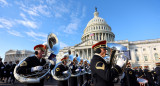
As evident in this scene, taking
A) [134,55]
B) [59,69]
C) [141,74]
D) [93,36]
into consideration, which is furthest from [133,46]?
[59,69]

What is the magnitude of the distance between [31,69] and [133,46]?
5417 cm

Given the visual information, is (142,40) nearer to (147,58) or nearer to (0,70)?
(147,58)

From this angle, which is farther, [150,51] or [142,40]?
[142,40]

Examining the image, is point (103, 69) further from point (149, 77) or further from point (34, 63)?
point (149, 77)

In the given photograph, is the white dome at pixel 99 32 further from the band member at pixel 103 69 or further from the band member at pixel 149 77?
the band member at pixel 103 69

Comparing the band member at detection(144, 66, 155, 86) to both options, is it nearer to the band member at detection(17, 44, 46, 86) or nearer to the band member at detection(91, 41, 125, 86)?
the band member at detection(91, 41, 125, 86)

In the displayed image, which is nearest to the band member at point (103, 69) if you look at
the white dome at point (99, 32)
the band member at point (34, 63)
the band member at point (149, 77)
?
the band member at point (34, 63)

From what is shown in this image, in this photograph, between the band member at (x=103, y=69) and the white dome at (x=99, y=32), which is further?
the white dome at (x=99, y=32)

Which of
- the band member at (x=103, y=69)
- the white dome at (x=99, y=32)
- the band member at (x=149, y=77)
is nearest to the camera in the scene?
the band member at (x=103, y=69)

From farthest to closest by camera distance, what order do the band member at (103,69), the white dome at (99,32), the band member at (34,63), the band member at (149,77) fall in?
1. the white dome at (99,32)
2. the band member at (149,77)
3. the band member at (34,63)
4. the band member at (103,69)

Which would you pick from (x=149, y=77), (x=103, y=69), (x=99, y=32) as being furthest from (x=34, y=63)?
(x=99, y=32)

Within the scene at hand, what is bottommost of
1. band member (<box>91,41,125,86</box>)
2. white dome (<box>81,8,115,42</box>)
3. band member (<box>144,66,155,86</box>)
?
band member (<box>144,66,155,86</box>)

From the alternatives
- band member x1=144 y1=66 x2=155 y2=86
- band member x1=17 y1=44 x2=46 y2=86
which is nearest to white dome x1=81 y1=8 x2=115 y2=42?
band member x1=144 y1=66 x2=155 y2=86

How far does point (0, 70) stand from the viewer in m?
10.2
